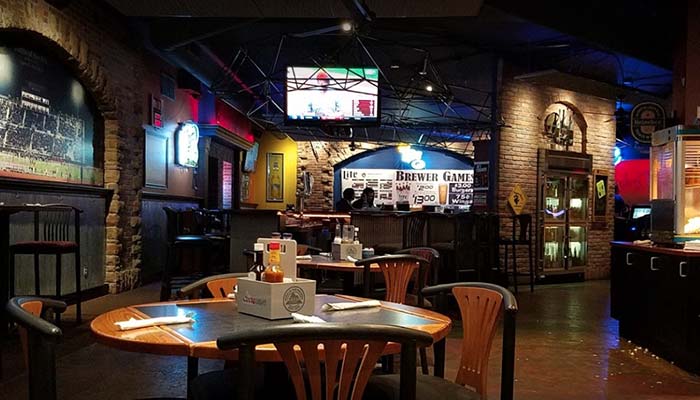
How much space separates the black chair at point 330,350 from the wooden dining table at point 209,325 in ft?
0.46

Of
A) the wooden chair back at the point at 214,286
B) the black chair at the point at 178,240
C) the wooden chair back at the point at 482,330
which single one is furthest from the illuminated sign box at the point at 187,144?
the wooden chair back at the point at 482,330

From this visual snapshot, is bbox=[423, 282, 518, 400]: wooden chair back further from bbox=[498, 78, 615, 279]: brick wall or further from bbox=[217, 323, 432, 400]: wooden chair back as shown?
bbox=[498, 78, 615, 279]: brick wall

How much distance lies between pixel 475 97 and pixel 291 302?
39.3 ft

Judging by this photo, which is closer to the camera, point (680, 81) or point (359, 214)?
point (680, 81)

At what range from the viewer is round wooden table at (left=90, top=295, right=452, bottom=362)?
1852mm

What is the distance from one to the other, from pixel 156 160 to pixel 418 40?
14.6 ft

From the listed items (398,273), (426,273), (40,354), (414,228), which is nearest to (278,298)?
(40,354)

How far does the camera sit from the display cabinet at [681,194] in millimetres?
5590

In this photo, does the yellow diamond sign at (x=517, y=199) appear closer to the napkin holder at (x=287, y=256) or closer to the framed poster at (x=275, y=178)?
the framed poster at (x=275, y=178)

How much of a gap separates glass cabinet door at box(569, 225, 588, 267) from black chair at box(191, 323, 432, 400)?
33.5 ft

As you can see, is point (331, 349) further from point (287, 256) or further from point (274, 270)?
point (287, 256)

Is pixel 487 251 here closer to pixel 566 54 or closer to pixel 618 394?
pixel 566 54

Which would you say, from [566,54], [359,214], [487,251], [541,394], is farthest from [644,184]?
[541,394]

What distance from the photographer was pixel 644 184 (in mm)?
16422
